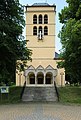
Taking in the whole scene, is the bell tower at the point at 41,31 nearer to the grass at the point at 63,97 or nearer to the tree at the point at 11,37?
A: the grass at the point at 63,97

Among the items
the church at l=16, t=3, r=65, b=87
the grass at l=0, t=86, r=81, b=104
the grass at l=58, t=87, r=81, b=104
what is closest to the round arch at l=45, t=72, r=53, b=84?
the church at l=16, t=3, r=65, b=87

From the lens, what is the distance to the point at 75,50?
1268 inches

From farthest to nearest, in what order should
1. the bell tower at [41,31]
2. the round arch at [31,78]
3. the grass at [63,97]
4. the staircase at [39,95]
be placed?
the round arch at [31,78] → the bell tower at [41,31] → the staircase at [39,95] → the grass at [63,97]

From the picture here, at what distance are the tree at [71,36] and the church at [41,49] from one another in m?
24.4

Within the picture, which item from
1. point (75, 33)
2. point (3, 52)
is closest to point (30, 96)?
point (3, 52)

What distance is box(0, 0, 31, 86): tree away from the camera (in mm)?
30761

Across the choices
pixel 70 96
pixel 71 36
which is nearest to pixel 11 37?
pixel 71 36

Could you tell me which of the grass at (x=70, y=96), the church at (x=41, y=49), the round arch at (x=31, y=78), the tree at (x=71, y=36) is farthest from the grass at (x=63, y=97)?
the round arch at (x=31, y=78)

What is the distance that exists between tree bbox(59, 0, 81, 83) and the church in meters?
24.4

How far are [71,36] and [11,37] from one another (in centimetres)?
596

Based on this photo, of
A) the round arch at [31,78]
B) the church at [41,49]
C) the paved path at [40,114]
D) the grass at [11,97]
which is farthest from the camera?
the round arch at [31,78]

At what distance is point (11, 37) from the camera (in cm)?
3156

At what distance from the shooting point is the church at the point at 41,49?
6041 centimetres

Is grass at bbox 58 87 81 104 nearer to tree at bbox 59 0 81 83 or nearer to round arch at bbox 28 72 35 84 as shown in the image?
tree at bbox 59 0 81 83
